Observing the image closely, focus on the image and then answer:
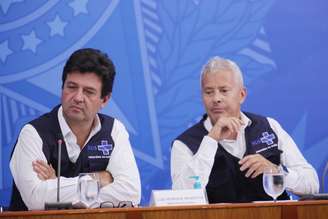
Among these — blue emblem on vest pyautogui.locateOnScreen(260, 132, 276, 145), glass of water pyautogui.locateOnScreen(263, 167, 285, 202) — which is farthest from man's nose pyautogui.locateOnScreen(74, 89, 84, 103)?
glass of water pyautogui.locateOnScreen(263, 167, 285, 202)

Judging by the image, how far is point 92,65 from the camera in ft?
12.6

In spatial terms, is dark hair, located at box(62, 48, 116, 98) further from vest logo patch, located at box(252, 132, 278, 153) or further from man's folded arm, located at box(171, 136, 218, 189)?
vest logo patch, located at box(252, 132, 278, 153)

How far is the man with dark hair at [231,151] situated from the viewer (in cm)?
378

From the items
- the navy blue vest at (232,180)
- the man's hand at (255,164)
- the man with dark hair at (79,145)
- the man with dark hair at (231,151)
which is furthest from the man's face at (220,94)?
the man with dark hair at (79,145)

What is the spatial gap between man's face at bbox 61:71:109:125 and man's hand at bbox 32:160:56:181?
14.1 inches

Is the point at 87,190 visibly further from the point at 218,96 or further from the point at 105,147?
the point at 218,96

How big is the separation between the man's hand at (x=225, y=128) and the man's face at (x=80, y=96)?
0.68m

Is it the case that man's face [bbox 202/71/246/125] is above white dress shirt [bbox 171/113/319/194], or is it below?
above

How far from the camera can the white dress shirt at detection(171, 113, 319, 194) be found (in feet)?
12.3

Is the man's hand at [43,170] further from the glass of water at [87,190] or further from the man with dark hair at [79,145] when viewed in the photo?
the glass of water at [87,190]

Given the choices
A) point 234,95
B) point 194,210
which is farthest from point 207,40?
point 194,210

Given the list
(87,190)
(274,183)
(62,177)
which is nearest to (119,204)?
(87,190)

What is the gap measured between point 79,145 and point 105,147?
0.48ft

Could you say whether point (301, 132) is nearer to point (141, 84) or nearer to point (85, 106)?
point (141, 84)
